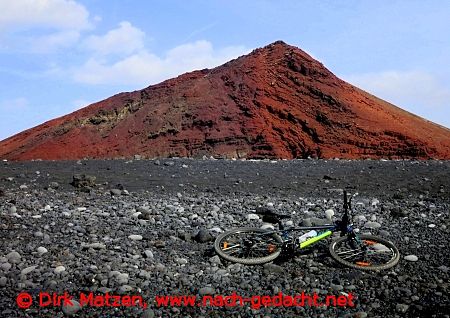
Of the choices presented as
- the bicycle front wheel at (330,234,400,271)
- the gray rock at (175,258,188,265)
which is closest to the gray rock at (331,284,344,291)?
the bicycle front wheel at (330,234,400,271)

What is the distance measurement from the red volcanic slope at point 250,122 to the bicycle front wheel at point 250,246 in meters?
21.3

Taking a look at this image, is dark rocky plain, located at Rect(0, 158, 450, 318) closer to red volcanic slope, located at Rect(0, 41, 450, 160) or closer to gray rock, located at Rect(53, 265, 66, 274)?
gray rock, located at Rect(53, 265, 66, 274)

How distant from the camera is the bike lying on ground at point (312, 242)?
6.68 meters

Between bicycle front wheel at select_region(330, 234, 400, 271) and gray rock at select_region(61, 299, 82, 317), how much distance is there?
11.6 ft

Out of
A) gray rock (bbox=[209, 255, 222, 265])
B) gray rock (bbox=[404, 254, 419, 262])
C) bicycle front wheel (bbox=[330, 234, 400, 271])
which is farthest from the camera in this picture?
gray rock (bbox=[404, 254, 419, 262])

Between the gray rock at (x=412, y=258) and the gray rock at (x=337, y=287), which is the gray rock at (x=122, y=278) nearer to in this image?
the gray rock at (x=337, y=287)

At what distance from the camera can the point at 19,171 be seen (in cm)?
1611

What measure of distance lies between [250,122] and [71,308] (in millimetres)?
26656

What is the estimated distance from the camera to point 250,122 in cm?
3116

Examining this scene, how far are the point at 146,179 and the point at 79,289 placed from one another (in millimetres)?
9115

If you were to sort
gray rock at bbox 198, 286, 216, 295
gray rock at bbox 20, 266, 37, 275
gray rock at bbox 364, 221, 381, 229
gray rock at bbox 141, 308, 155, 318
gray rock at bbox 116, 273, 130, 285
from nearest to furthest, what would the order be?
gray rock at bbox 141, 308, 155, 318 < gray rock at bbox 198, 286, 216, 295 < gray rock at bbox 116, 273, 130, 285 < gray rock at bbox 20, 266, 37, 275 < gray rock at bbox 364, 221, 381, 229

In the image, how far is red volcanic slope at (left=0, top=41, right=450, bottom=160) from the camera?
29.3 m

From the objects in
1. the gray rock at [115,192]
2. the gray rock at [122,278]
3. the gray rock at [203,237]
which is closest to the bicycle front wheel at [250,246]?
the gray rock at [203,237]

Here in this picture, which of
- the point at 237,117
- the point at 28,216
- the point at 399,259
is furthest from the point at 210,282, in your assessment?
the point at 237,117
